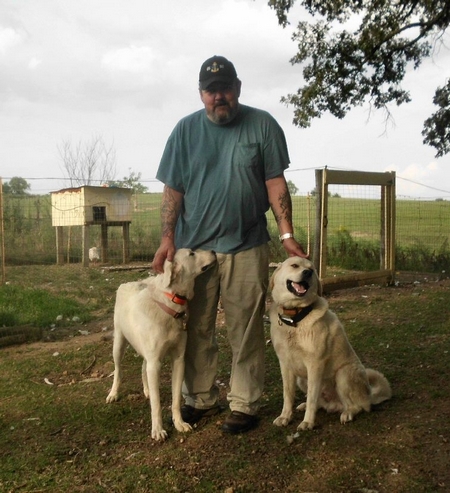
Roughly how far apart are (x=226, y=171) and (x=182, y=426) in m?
1.62

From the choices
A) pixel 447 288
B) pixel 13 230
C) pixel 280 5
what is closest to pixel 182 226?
pixel 447 288

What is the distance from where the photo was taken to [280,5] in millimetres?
10969

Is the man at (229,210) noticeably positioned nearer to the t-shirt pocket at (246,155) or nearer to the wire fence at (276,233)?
the t-shirt pocket at (246,155)

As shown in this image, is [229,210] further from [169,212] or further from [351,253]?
[351,253]

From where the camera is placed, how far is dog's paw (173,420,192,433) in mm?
3623

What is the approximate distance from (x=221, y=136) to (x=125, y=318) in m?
1.39

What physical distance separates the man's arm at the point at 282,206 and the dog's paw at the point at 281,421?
1.05 m

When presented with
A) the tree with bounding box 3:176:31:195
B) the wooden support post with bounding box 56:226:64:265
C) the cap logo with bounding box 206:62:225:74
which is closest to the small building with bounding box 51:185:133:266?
the wooden support post with bounding box 56:226:64:265

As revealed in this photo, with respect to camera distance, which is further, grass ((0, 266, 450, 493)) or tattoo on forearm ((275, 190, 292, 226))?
tattoo on forearm ((275, 190, 292, 226))

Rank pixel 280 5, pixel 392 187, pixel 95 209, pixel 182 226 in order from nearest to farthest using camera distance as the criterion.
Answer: pixel 182 226
pixel 392 187
pixel 280 5
pixel 95 209

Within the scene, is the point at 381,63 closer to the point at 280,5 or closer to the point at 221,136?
the point at 280,5

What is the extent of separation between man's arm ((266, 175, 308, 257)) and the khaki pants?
7.2 inches

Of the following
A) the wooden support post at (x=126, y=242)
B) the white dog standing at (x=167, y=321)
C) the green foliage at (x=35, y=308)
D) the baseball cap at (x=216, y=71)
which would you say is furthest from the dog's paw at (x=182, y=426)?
the wooden support post at (x=126, y=242)

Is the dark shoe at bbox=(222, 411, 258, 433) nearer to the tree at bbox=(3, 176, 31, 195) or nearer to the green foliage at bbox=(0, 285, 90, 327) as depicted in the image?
the green foliage at bbox=(0, 285, 90, 327)
